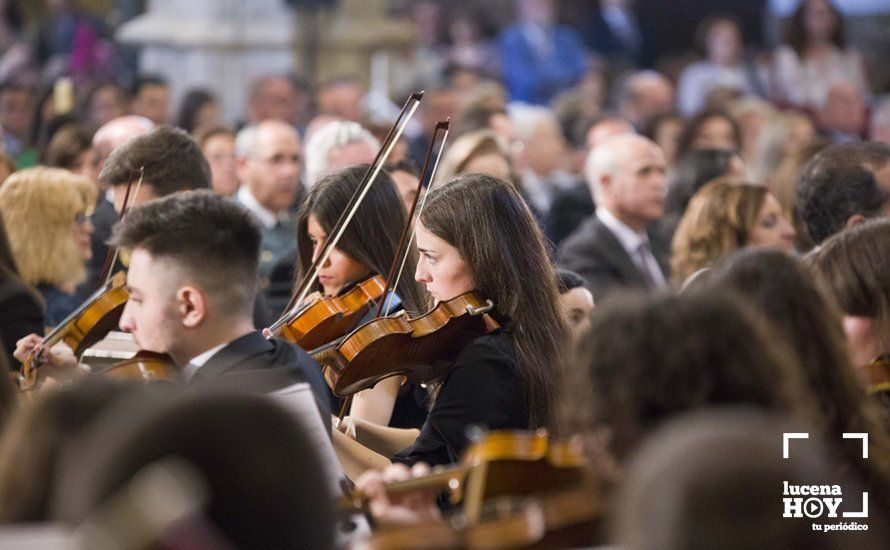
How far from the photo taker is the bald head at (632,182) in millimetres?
7125

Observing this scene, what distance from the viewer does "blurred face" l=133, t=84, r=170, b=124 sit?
10.1 metres

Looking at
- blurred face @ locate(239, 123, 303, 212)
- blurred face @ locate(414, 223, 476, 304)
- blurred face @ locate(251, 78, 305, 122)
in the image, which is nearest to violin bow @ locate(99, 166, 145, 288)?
blurred face @ locate(414, 223, 476, 304)

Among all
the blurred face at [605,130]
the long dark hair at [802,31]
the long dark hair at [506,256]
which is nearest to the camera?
the long dark hair at [506,256]

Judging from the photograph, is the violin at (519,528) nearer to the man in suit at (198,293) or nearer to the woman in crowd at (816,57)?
the man in suit at (198,293)

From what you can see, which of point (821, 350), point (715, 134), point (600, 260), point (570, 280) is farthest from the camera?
point (715, 134)

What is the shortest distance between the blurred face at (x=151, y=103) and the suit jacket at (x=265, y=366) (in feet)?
22.7

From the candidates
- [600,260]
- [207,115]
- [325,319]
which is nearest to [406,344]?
[325,319]

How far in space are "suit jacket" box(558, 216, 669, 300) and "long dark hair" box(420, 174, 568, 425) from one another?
284 cm

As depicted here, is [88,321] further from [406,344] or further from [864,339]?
[864,339]

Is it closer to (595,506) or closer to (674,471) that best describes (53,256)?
(595,506)

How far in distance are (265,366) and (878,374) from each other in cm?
144

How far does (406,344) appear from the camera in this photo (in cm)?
397

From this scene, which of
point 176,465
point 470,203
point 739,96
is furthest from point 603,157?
point 176,465

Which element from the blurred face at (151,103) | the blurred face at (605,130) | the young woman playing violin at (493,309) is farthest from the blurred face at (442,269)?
the blurred face at (151,103)
